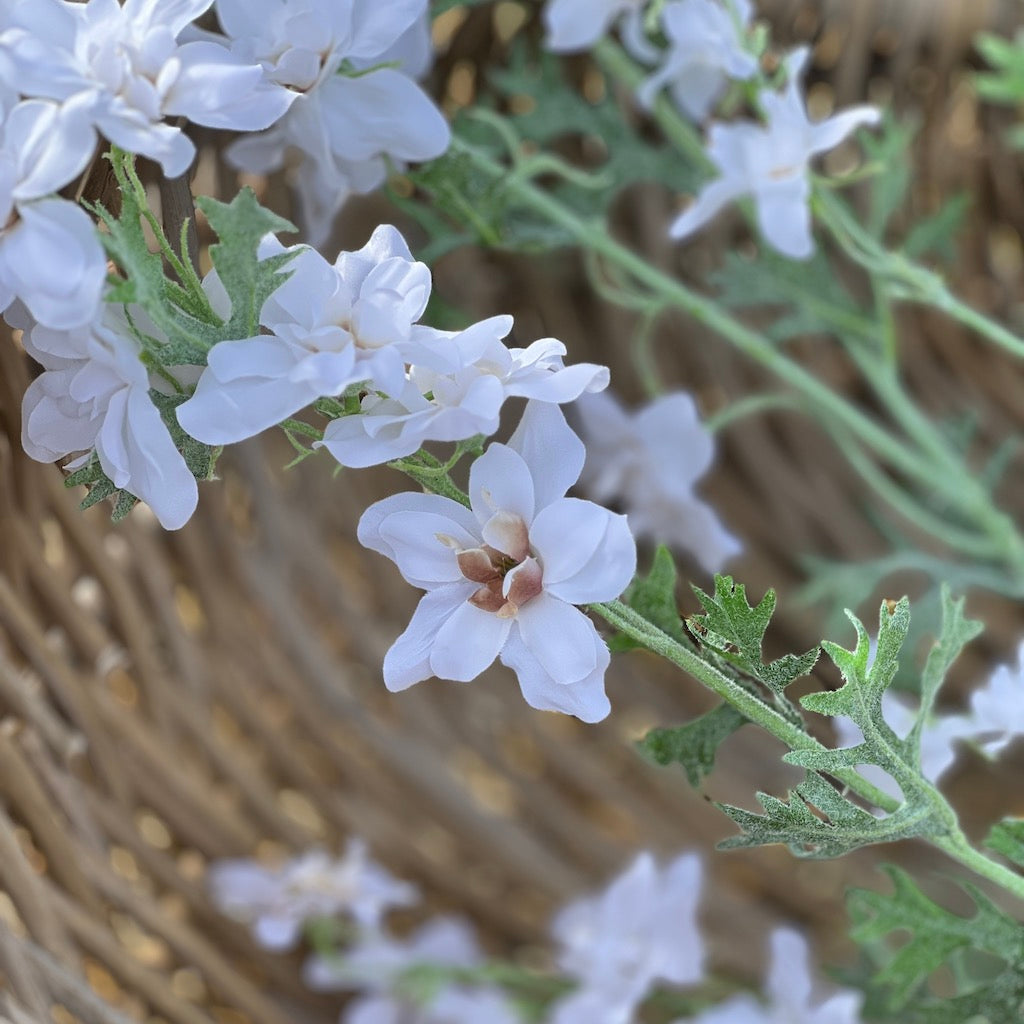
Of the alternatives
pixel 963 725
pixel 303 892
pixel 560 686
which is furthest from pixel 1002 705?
pixel 303 892

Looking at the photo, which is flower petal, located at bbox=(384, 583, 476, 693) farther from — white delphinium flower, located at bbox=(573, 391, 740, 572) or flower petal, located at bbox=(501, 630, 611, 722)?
white delphinium flower, located at bbox=(573, 391, 740, 572)

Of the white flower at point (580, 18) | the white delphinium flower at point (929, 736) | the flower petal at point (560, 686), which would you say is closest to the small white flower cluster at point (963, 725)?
the white delphinium flower at point (929, 736)

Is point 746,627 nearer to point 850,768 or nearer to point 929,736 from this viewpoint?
point 850,768

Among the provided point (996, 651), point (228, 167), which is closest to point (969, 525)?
point (996, 651)

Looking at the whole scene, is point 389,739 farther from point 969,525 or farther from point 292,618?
point 969,525

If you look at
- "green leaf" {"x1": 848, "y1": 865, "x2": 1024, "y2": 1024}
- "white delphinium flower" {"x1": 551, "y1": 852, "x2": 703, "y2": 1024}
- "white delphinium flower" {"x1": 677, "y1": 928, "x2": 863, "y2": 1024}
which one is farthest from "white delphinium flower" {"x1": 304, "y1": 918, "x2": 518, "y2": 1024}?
"green leaf" {"x1": 848, "y1": 865, "x2": 1024, "y2": 1024}

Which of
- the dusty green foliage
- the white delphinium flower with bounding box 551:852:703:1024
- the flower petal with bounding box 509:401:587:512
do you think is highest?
the flower petal with bounding box 509:401:587:512

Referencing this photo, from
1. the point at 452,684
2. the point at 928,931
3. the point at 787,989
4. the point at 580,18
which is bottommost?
the point at 452,684
